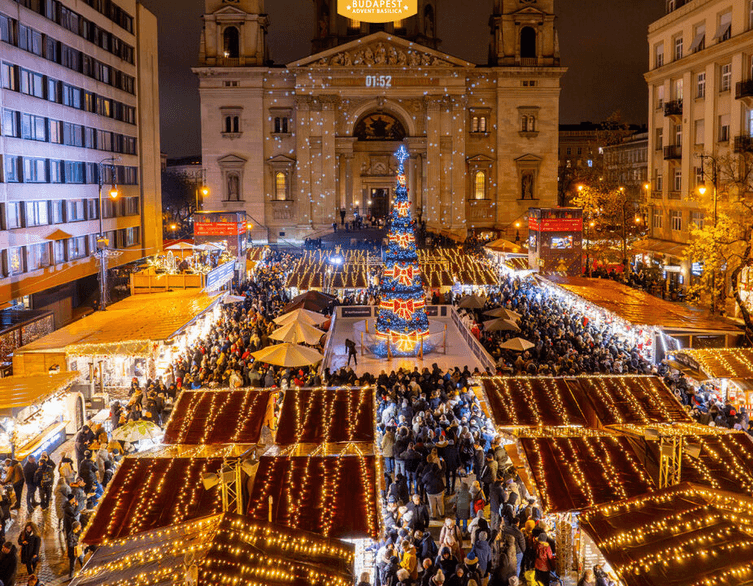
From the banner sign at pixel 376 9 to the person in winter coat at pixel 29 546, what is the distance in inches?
640

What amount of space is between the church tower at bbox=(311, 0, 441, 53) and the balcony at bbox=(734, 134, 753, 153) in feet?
116

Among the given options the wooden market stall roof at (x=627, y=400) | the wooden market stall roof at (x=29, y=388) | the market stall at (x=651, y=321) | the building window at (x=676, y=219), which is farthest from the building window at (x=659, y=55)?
the wooden market stall roof at (x=29, y=388)

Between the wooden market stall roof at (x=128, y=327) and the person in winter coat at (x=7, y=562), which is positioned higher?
the wooden market stall roof at (x=128, y=327)

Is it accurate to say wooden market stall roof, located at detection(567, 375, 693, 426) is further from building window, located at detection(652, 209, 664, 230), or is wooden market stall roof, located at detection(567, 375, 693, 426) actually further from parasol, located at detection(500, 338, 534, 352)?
building window, located at detection(652, 209, 664, 230)

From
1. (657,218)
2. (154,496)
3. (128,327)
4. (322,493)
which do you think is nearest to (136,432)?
(154,496)

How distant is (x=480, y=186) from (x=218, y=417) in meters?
49.1

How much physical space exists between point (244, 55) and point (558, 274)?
34.7 metres

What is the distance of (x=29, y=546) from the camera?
1026 centimetres

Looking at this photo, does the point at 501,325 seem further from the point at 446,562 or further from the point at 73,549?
the point at 73,549

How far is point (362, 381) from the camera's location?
59.5 feet

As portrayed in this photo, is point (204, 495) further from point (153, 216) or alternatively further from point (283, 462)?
point (153, 216)

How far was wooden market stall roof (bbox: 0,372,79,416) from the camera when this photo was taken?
1368 centimetres

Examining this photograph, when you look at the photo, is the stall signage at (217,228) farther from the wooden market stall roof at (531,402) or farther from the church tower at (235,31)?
the church tower at (235,31)

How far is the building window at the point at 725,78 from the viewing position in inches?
1316
